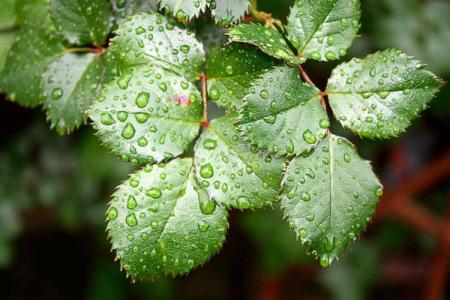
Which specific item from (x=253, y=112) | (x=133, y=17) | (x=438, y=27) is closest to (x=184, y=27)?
(x=133, y=17)

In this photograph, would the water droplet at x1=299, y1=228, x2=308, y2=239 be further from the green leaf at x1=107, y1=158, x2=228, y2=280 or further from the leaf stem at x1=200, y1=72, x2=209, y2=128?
the leaf stem at x1=200, y1=72, x2=209, y2=128

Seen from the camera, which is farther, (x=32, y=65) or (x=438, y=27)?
(x=438, y=27)

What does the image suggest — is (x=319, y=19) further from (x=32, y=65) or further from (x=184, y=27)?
(x=32, y=65)

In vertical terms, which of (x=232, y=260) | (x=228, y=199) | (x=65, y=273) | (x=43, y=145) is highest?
(x=228, y=199)

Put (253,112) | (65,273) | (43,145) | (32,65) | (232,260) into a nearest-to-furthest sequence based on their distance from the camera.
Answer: (253,112), (32,65), (43,145), (65,273), (232,260)

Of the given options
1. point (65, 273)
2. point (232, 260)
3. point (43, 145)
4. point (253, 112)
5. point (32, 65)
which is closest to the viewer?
point (253, 112)

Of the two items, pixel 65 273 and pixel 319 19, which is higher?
pixel 319 19

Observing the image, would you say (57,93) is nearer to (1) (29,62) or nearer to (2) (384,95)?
(1) (29,62)

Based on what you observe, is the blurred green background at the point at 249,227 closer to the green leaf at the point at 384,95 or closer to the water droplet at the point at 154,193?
the green leaf at the point at 384,95
